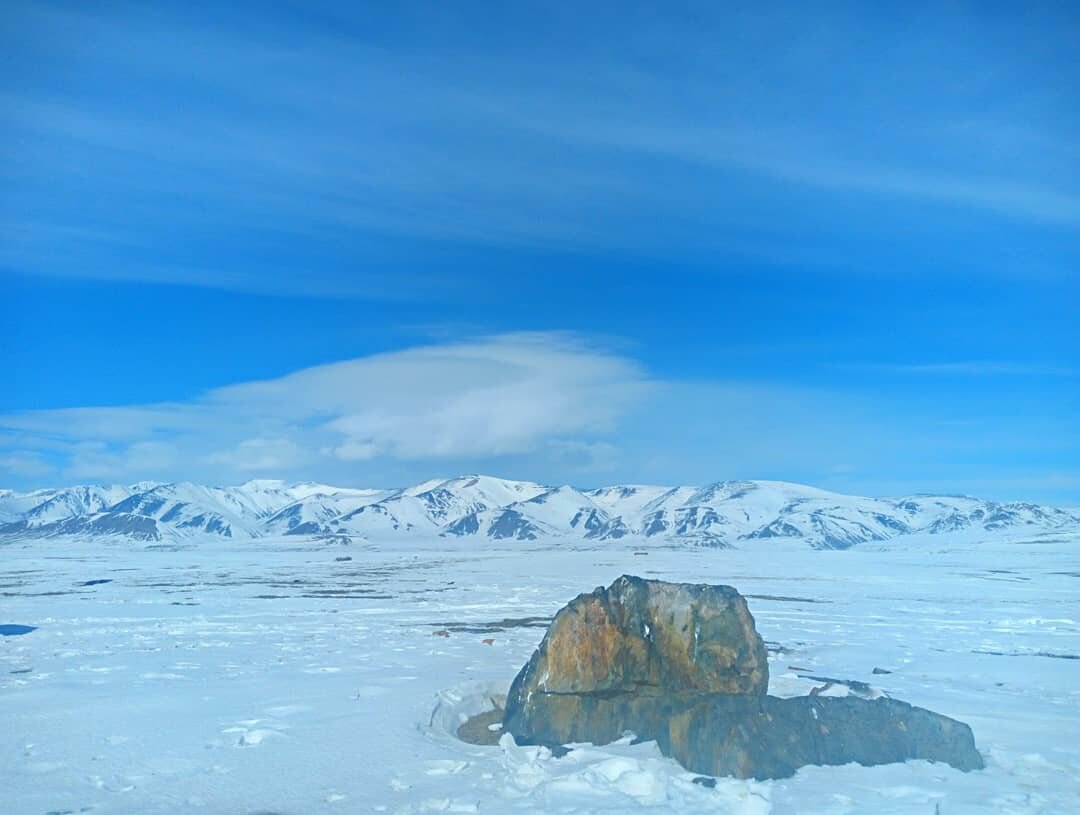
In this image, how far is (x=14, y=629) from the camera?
3281 centimetres

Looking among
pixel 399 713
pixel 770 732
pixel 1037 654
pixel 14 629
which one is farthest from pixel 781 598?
pixel 770 732

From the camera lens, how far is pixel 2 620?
36.6m

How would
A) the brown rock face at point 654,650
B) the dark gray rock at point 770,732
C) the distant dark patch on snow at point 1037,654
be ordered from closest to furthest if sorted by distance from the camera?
the dark gray rock at point 770,732
the brown rock face at point 654,650
the distant dark patch on snow at point 1037,654

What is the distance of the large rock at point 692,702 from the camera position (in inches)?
523

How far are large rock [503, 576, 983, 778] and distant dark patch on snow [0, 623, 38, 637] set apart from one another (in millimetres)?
23700

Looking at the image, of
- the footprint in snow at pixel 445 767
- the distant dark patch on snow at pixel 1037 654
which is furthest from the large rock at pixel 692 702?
the distant dark patch on snow at pixel 1037 654

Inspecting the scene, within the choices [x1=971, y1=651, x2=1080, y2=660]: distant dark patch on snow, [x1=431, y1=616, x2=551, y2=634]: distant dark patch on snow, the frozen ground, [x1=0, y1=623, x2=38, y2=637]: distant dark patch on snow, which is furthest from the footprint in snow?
[x1=0, y1=623, x2=38, y2=637]: distant dark patch on snow

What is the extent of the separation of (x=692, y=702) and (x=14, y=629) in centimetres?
2923

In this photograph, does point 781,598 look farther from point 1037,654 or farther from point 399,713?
point 399,713

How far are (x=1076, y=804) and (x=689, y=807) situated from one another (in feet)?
17.1

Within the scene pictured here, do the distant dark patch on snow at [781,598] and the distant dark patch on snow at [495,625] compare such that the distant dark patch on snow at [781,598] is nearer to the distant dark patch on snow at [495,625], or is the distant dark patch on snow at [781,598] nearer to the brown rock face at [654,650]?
the distant dark patch on snow at [495,625]

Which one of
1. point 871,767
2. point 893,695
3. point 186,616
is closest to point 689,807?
point 871,767

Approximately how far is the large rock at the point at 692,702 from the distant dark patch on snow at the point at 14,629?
Result: 2370 centimetres

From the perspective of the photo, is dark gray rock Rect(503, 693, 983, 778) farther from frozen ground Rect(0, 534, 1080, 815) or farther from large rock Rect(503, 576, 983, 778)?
frozen ground Rect(0, 534, 1080, 815)
